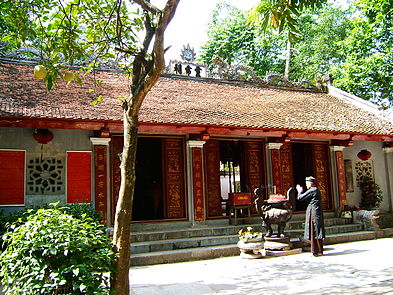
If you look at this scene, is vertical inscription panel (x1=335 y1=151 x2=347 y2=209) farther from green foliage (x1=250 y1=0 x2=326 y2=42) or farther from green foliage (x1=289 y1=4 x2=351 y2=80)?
green foliage (x1=289 y1=4 x2=351 y2=80)

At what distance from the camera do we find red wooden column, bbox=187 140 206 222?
983 cm

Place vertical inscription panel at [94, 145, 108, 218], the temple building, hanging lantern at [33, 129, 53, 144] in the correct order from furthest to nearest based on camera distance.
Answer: vertical inscription panel at [94, 145, 108, 218]
the temple building
hanging lantern at [33, 129, 53, 144]

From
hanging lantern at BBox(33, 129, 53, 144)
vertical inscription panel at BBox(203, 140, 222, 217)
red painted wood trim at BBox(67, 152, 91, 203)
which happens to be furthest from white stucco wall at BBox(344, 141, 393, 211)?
hanging lantern at BBox(33, 129, 53, 144)

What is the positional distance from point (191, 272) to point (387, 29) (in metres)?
13.4

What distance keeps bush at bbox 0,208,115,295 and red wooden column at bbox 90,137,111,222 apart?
5.10 m

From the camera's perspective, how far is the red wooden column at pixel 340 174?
1173 centimetres

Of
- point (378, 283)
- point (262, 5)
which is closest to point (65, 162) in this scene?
point (262, 5)

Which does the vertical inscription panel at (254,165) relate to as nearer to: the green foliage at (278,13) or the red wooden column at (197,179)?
the red wooden column at (197,179)

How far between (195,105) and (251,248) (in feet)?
15.0

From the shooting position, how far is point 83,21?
5.58 meters

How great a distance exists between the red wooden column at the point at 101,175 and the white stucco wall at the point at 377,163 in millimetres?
7464

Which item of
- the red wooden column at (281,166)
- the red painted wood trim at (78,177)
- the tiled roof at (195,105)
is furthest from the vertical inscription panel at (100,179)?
the red wooden column at (281,166)

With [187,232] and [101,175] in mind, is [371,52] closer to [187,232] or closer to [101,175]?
[187,232]

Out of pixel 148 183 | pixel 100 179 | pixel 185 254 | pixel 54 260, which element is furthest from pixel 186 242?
pixel 54 260
